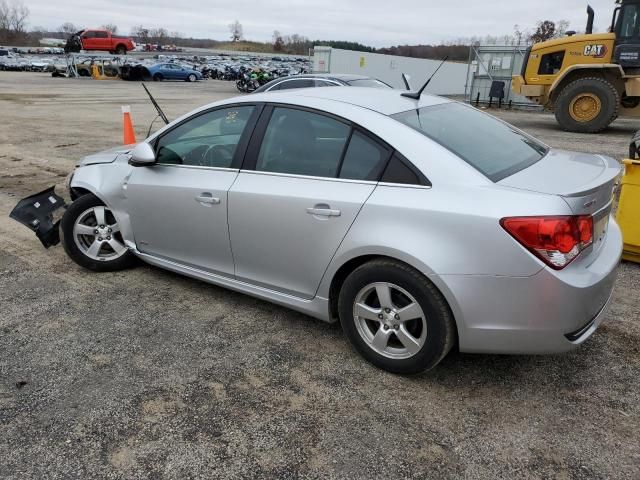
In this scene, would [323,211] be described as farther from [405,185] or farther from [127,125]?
[127,125]

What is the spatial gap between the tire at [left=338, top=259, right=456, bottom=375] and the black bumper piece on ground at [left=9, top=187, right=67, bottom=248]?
119 inches

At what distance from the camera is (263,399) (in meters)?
2.88

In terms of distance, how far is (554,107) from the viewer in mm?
14383

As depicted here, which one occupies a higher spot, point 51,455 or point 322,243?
point 322,243

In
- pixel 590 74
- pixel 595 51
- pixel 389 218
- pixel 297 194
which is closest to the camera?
pixel 389 218

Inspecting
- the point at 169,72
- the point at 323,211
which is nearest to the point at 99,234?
the point at 323,211

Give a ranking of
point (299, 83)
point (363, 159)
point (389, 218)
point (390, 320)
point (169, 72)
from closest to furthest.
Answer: point (389, 218) → point (390, 320) → point (363, 159) → point (299, 83) → point (169, 72)

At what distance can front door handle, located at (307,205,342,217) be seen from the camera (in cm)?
304

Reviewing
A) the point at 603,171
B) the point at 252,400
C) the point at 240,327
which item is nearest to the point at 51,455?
the point at 252,400

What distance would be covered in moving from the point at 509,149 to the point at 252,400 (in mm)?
2167

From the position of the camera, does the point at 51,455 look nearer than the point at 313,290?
Yes

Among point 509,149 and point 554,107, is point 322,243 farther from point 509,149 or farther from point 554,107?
point 554,107

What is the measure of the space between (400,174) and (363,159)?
0.27m

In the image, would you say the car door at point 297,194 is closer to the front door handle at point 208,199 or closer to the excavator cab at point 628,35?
the front door handle at point 208,199
